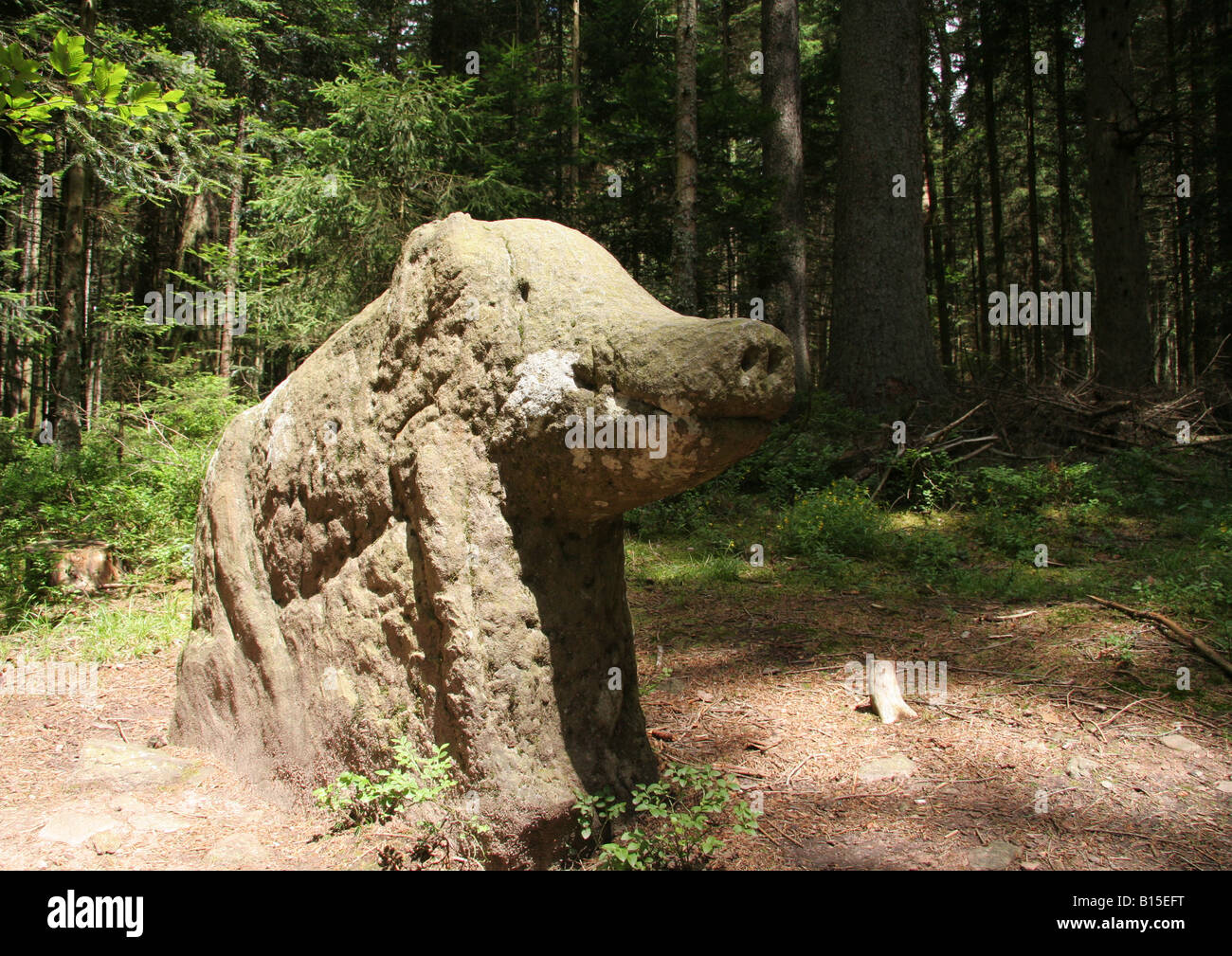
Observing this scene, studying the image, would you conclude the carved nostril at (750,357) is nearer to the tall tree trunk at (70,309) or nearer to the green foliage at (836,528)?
the green foliage at (836,528)

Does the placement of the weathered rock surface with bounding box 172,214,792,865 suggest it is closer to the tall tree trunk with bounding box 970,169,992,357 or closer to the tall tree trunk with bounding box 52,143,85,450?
the tall tree trunk with bounding box 52,143,85,450

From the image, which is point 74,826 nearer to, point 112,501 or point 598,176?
point 112,501

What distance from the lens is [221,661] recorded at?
4.24 m

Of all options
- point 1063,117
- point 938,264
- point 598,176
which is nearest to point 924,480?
point 598,176

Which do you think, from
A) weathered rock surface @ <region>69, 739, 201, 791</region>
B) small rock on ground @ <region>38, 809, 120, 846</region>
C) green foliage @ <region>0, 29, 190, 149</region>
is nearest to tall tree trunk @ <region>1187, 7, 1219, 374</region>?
green foliage @ <region>0, 29, 190, 149</region>

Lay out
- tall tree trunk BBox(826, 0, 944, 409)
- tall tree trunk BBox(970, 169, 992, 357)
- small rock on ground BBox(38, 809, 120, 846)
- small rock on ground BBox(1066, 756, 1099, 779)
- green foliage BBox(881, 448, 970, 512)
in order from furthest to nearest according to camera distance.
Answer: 1. tall tree trunk BBox(970, 169, 992, 357)
2. tall tree trunk BBox(826, 0, 944, 409)
3. green foliage BBox(881, 448, 970, 512)
4. small rock on ground BBox(1066, 756, 1099, 779)
5. small rock on ground BBox(38, 809, 120, 846)

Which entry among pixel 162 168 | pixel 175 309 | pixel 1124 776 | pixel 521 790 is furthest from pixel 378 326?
pixel 175 309

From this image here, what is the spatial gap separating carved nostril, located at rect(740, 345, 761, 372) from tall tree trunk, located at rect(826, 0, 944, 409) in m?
8.64

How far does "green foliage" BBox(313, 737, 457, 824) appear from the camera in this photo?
307 centimetres

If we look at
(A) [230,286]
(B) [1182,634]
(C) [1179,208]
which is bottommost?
(B) [1182,634]

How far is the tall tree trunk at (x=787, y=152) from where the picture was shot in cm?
1350

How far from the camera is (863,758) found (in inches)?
159

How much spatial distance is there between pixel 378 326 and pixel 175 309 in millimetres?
11455

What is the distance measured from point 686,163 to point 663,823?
844cm
